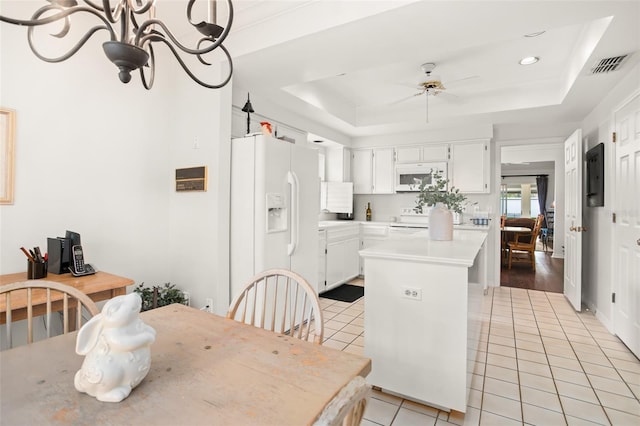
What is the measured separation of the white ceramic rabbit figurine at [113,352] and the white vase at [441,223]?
7.33ft

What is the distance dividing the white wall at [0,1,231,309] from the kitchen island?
140 centimetres

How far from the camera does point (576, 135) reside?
3693 mm

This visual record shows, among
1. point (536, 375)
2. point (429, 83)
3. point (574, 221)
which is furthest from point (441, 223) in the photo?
point (574, 221)

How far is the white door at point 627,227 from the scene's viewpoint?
252 centimetres

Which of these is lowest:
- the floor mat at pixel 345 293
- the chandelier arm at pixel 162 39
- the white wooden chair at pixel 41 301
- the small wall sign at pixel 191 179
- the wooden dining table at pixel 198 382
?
the floor mat at pixel 345 293

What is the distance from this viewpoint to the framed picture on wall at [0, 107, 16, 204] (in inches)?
77.5

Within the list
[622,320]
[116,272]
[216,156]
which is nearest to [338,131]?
[216,156]

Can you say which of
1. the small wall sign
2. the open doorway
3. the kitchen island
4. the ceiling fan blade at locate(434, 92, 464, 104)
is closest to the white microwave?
the ceiling fan blade at locate(434, 92, 464, 104)

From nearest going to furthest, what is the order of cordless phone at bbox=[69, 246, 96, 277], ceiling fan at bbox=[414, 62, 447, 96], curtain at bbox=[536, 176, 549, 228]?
cordless phone at bbox=[69, 246, 96, 277]
ceiling fan at bbox=[414, 62, 447, 96]
curtain at bbox=[536, 176, 549, 228]

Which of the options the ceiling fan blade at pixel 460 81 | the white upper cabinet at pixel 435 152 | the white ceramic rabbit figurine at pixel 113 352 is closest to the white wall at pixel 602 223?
the ceiling fan blade at pixel 460 81

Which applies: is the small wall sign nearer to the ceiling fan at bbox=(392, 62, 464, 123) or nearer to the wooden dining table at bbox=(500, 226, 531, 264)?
the ceiling fan at bbox=(392, 62, 464, 123)

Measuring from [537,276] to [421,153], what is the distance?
9.90 feet

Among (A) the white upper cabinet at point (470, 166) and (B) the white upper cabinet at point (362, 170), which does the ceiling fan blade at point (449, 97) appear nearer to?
(A) the white upper cabinet at point (470, 166)

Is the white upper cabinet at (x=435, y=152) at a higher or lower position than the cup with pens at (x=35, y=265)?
higher
